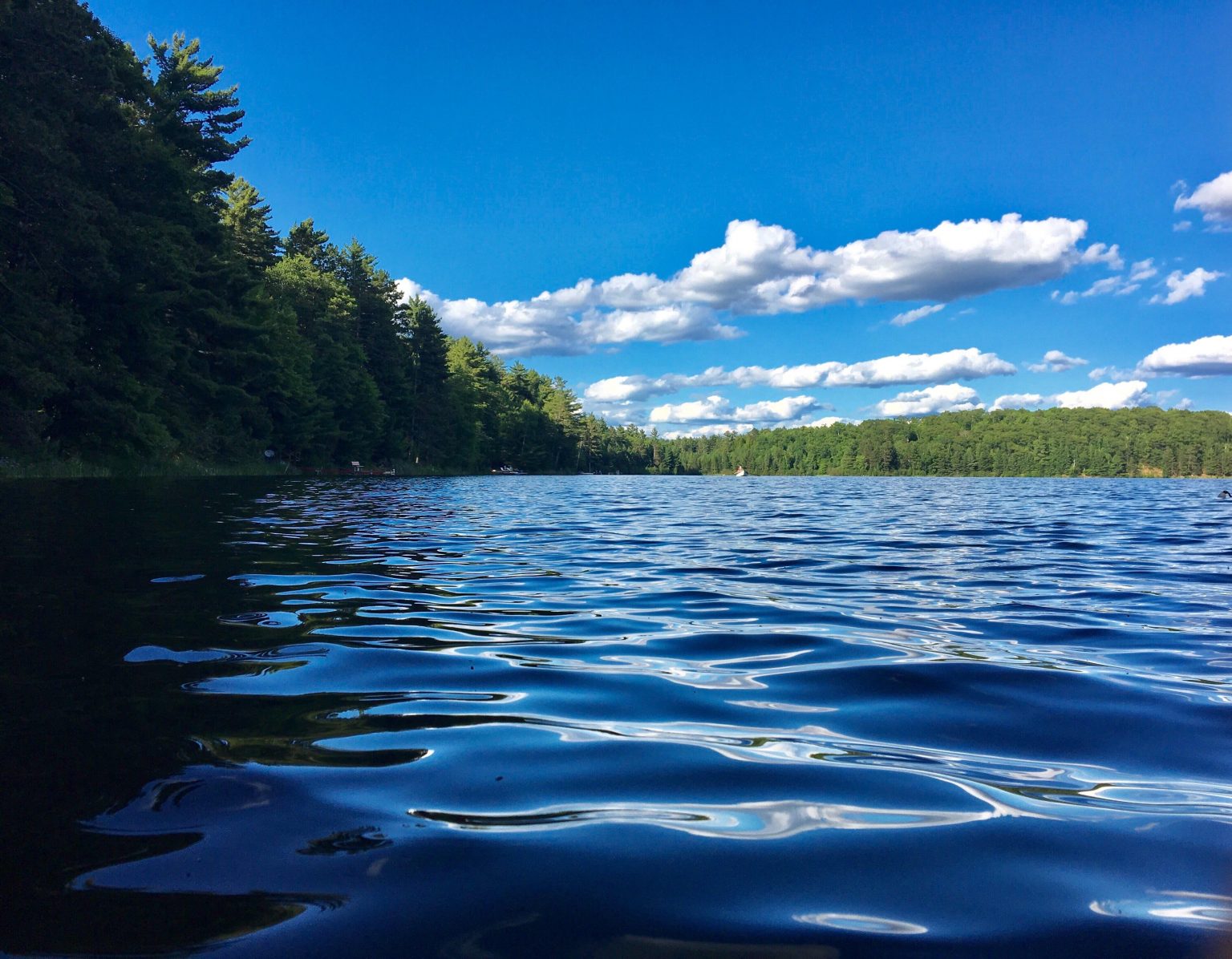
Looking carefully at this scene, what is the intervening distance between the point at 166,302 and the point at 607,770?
34346 millimetres

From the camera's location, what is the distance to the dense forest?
2412cm

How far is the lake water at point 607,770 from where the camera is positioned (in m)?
1.75

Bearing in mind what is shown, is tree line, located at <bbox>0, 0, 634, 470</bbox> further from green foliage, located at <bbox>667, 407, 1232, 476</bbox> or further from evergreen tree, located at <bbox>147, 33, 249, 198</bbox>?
green foliage, located at <bbox>667, 407, 1232, 476</bbox>

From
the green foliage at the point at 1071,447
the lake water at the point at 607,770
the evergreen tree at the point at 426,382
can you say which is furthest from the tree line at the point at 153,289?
the green foliage at the point at 1071,447

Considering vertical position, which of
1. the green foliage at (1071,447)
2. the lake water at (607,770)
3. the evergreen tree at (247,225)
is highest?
the evergreen tree at (247,225)

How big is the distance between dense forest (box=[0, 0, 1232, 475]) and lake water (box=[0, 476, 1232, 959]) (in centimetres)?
2312

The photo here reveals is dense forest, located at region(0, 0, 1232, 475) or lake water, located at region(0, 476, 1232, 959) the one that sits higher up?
dense forest, located at region(0, 0, 1232, 475)

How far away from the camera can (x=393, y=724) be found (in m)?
3.25

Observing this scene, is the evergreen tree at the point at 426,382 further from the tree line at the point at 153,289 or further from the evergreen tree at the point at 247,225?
the evergreen tree at the point at 247,225

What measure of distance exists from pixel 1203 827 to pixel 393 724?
292 centimetres

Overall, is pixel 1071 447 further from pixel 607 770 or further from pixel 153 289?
pixel 607 770

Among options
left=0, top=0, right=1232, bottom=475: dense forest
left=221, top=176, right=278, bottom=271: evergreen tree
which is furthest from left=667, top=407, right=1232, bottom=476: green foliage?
left=221, top=176, right=278, bottom=271: evergreen tree

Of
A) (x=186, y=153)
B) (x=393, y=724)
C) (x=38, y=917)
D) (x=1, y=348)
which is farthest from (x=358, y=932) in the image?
(x=186, y=153)

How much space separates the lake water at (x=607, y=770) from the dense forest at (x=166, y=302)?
23.1 meters
